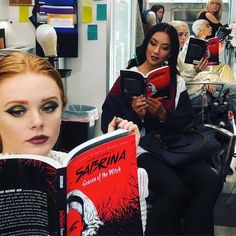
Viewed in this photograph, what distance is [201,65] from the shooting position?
247cm

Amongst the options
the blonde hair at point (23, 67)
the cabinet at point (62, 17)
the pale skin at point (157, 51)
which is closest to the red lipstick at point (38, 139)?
the blonde hair at point (23, 67)

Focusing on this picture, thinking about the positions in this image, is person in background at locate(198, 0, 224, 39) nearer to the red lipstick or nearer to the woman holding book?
the woman holding book

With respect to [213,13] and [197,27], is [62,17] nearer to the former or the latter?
[197,27]

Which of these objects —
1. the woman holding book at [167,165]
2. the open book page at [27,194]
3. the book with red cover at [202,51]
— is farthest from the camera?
the book with red cover at [202,51]

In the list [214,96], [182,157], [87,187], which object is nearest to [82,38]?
[214,96]

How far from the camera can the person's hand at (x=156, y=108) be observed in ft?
6.38

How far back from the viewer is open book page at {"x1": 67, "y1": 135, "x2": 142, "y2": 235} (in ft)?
2.73

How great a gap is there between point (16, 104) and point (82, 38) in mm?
2336

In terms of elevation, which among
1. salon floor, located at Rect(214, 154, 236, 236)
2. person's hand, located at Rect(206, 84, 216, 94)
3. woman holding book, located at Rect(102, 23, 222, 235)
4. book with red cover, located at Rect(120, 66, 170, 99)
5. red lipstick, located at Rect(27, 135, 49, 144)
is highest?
book with red cover, located at Rect(120, 66, 170, 99)

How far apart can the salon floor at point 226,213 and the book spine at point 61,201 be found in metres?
1.56

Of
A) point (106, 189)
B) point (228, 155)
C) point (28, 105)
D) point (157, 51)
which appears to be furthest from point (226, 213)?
point (28, 105)

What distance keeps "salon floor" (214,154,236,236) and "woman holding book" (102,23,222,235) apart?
13.2 inches

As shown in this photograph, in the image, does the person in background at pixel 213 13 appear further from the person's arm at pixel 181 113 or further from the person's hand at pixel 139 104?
the person's hand at pixel 139 104

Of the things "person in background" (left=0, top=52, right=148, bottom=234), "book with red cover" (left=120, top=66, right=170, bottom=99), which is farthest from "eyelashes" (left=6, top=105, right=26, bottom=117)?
"book with red cover" (left=120, top=66, right=170, bottom=99)
